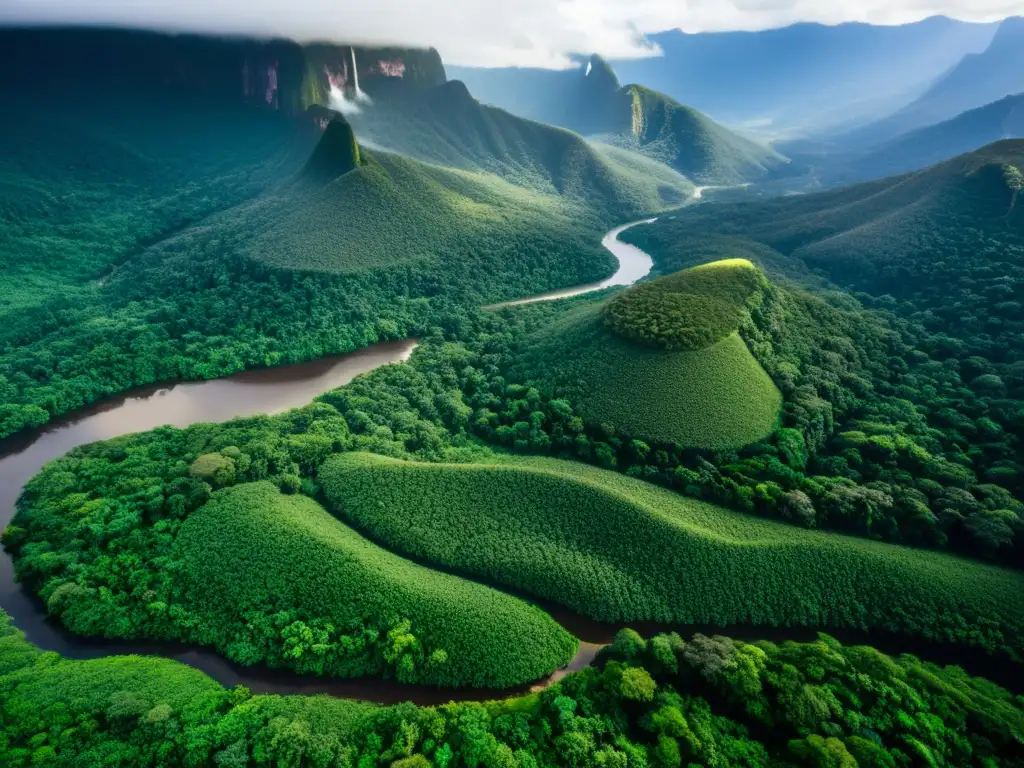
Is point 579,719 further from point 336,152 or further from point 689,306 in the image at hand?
point 336,152

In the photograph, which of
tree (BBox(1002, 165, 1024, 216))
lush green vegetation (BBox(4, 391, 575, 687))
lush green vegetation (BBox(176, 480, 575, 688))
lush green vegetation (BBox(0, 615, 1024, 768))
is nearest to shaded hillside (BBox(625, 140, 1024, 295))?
tree (BBox(1002, 165, 1024, 216))

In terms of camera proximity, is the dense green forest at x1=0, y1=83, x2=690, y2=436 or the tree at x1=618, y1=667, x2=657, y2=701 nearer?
the tree at x1=618, y1=667, x2=657, y2=701

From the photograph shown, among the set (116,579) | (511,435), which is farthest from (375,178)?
(116,579)

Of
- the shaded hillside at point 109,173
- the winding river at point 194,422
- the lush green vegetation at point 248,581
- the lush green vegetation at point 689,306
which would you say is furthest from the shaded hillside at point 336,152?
the lush green vegetation at point 248,581

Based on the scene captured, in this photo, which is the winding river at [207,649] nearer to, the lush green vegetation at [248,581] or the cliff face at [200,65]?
the lush green vegetation at [248,581]

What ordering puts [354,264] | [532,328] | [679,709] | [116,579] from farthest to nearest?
[354,264] < [532,328] < [116,579] < [679,709]

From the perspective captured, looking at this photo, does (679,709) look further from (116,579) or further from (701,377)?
(116,579)

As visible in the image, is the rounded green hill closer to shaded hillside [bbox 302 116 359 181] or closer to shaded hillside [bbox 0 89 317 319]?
shaded hillside [bbox 302 116 359 181]
